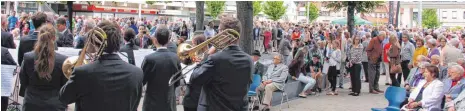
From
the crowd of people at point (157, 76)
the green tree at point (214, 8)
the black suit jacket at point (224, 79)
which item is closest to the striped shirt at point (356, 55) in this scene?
the crowd of people at point (157, 76)

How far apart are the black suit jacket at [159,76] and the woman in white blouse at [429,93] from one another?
4.17 meters

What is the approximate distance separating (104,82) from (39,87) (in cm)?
153

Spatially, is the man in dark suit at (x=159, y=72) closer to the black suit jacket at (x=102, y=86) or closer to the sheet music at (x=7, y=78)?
the sheet music at (x=7, y=78)

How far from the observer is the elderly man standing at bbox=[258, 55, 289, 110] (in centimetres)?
1123

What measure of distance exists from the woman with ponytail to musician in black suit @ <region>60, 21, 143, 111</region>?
120 cm

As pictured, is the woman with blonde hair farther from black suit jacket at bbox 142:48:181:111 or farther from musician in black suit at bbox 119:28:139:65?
black suit jacket at bbox 142:48:181:111

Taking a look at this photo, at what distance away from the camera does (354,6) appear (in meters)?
22.4

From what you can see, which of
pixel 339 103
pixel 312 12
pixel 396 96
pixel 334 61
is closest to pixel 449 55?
pixel 339 103

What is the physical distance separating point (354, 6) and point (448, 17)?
5287 centimetres

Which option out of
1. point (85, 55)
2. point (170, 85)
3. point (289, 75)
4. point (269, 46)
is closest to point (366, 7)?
point (269, 46)

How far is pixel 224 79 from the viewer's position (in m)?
5.41

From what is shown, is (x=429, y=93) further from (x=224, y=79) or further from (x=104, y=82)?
(x=104, y=82)

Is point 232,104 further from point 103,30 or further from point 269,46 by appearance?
point 269,46

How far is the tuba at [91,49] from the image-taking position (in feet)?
13.6
